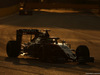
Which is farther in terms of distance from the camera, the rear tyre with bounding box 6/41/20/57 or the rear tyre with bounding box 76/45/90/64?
the rear tyre with bounding box 6/41/20/57

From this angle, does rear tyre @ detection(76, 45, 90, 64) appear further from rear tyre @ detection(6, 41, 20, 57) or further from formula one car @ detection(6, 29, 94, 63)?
rear tyre @ detection(6, 41, 20, 57)

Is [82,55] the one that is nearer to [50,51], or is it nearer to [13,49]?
[50,51]

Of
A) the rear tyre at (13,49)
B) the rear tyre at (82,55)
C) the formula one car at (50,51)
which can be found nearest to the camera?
the rear tyre at (82,55)

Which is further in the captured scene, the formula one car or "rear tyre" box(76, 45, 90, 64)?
the formula one car

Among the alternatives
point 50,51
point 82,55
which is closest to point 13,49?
point 50,51

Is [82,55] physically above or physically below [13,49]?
below

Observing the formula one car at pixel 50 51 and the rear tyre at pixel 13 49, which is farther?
the rear tyre at pixel 13 49

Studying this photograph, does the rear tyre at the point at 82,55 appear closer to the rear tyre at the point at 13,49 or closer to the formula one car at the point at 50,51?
the formula one car at the point at 50,51

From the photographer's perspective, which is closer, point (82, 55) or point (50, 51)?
point (82, 55)

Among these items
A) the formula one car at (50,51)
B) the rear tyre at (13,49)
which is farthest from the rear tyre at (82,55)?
the rear tyre at (13,49)

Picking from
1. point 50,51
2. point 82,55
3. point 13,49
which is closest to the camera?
point 82,55

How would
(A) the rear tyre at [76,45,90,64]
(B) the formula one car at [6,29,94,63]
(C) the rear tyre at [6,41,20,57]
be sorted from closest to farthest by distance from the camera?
(A) the rear tyre at [76,45,90,64], (B) the formula one car at [6,29,94,63], (C) the rear tyre at [6,41,20,57]

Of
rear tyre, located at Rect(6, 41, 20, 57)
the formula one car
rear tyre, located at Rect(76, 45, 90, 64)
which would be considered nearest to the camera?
rear tyre, located at Rect(76, 45, 90, 64)

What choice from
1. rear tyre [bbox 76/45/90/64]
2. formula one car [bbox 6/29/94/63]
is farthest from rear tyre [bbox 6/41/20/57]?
rear tyre [bbox 76/45/90/64]
